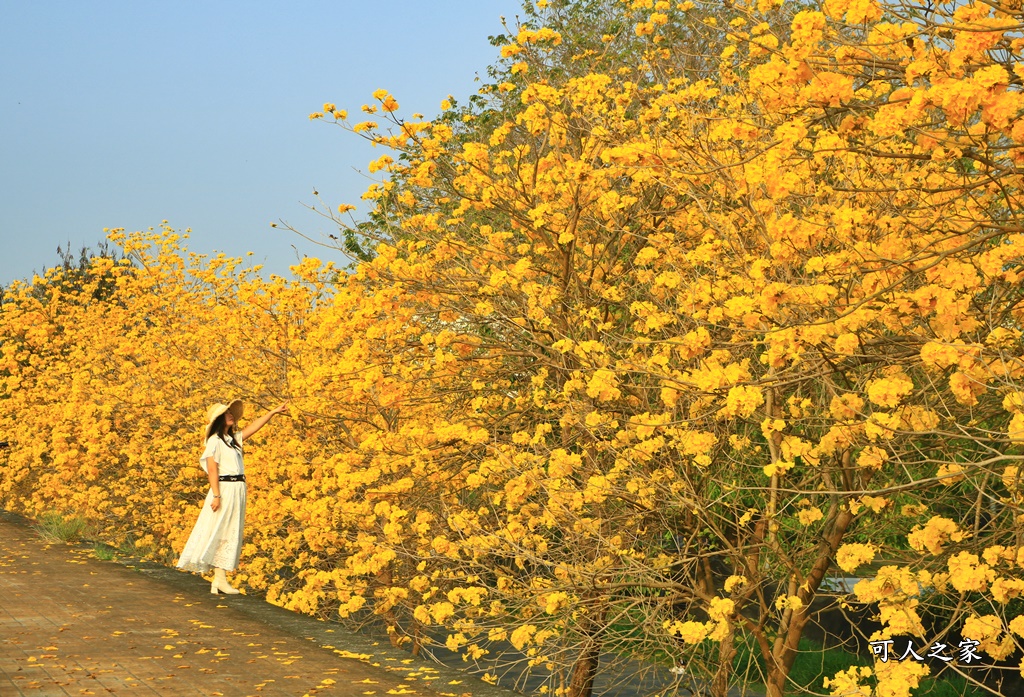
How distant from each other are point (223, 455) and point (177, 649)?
2185 mm

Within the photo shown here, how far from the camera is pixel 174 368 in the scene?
11.8 m

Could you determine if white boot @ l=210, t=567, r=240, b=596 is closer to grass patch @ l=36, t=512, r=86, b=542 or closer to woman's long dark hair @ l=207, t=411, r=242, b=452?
woman's long dark hair @ l=207, t=411, r=242, b=452

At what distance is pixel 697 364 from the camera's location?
5863 millimetres

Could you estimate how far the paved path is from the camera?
5887 mm

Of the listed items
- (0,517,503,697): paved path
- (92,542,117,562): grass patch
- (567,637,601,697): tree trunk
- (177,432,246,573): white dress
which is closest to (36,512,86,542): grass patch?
(92,542,117,562): grass patch

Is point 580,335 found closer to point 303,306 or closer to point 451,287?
point 451,287

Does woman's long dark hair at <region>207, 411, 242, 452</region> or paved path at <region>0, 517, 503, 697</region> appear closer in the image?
paved path at <region>0, 517, 503, 697</region>

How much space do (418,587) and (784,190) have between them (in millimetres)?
3362

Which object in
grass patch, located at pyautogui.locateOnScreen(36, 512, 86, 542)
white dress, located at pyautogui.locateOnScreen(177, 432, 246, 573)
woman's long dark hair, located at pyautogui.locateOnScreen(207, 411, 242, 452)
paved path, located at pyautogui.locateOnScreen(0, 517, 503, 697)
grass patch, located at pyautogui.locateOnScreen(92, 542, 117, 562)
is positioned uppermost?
woman's long dark hair, located at pyautogui.locateOnScreen(207, 411, 242, 452)

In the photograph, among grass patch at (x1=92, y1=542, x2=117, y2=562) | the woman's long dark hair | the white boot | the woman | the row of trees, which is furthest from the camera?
grass patch at (x1=92, y1=542, x2=117, y2=562)

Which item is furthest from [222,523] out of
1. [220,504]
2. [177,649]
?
[177,649]

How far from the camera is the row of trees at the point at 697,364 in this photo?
14.3 feet

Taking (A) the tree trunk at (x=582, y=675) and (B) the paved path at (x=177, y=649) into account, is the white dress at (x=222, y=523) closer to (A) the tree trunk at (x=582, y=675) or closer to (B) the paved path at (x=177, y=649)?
(B) the paved path at (x=177, y=649)

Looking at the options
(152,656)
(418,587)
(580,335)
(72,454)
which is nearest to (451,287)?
(580,335)
